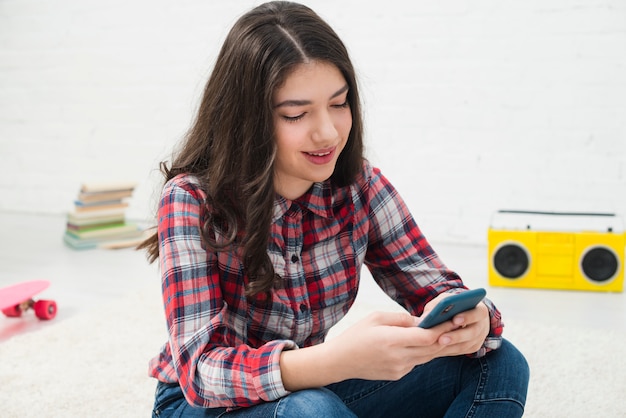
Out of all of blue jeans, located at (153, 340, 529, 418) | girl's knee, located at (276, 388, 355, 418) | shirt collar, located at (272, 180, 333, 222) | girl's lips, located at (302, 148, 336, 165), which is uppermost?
girl's lips, located at (302, 148, 336, 165)

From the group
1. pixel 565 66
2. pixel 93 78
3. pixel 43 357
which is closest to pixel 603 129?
pixel 565 66

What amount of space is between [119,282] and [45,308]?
424mm

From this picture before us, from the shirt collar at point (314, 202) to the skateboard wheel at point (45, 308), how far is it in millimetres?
1321

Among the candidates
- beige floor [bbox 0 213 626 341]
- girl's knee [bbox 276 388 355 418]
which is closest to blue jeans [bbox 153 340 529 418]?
girl's knee [bbox 276 388 355 418]

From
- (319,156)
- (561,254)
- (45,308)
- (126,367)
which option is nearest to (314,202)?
(319,156)

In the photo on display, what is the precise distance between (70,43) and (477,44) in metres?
1.98

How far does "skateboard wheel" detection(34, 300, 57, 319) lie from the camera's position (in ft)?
7.00

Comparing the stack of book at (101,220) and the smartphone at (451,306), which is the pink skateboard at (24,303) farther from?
the smartphone at (451,306)

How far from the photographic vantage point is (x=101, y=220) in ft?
10.3

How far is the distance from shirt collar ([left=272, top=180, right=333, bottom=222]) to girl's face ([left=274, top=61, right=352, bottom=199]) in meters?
0.05

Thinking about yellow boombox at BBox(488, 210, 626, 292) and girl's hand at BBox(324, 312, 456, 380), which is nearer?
girl's hand at BBox(324, 312, 456, 380)

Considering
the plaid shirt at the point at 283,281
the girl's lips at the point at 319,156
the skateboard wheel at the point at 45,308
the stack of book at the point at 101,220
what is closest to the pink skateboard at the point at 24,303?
the skateboard wheel at the point at 45,308

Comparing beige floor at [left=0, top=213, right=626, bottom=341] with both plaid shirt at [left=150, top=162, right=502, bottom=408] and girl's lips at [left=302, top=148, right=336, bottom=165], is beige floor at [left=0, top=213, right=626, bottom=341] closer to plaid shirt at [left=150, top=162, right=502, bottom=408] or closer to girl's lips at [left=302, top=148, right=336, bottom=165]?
plaid shirt at [left=150, top=162, right=502, bottom=408]

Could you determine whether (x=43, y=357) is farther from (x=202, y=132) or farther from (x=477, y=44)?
(x=477, y=44)
